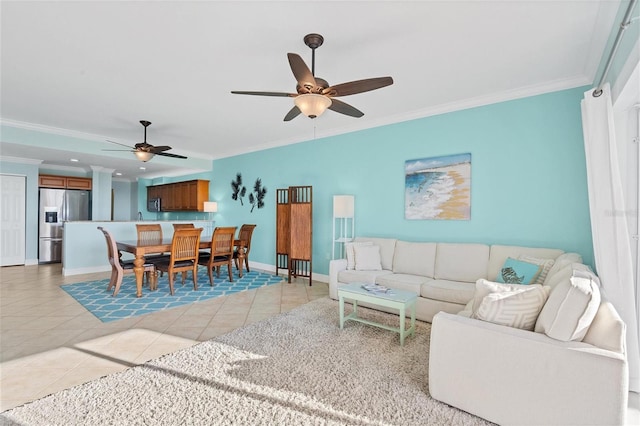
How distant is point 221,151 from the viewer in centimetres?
711

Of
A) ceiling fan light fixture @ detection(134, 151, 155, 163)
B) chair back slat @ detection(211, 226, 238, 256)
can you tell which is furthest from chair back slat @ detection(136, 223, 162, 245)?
ceiling fan light fixture @ detection(134, 151, 155, 163)

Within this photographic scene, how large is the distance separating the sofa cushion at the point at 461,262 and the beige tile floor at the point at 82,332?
1782 mm

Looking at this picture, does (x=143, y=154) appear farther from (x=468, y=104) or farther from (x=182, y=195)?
(x=468, y=104)

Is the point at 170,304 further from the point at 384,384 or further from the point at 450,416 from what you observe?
the point at 450,416

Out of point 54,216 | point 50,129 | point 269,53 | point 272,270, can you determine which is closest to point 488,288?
point 269,53

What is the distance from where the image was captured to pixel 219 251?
17.0 ft

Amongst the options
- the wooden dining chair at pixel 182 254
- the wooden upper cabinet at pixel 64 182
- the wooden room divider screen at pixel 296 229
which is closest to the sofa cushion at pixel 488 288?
the wooden room divider screen at pixel 296 229

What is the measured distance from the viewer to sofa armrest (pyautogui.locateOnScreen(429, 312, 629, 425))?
1506mm

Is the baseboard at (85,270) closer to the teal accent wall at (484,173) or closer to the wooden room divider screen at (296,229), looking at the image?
the wooden room divider screen at (296,229)

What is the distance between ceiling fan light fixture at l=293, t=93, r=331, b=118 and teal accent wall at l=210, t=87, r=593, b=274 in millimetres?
2254

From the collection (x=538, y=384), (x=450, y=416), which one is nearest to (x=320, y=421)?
(x=450, y=416)

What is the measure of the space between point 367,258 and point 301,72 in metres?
2.69

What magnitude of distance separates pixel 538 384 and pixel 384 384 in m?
0.93

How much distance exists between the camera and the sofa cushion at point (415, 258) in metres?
3.89
